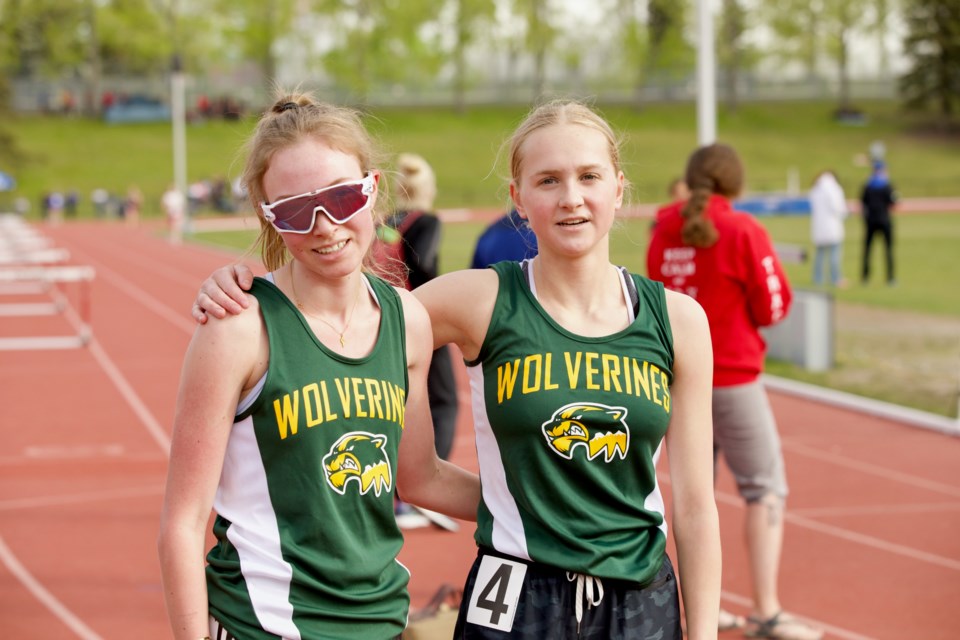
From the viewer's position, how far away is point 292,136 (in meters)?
2.47

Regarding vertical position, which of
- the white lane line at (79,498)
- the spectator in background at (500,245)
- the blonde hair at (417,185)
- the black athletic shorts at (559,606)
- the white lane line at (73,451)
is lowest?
the white lane line at (79,498)

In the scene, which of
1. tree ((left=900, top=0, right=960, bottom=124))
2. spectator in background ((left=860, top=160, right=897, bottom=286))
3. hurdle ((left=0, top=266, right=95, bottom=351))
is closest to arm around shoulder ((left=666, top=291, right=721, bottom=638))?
hurdle ((left=0, top=266, right=95, bottom=351))

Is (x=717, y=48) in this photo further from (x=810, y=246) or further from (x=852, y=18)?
(x=810, y=246)

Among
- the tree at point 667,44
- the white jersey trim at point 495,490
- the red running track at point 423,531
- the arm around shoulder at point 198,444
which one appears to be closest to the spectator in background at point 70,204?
the tree at point 667,44

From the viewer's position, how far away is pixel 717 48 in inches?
2827

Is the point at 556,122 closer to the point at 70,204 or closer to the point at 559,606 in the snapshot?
the point at 559,606

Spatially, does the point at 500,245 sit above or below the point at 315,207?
below

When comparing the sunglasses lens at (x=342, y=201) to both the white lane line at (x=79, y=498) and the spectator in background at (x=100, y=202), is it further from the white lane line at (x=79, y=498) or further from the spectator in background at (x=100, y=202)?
the spectator in background at (x=100, y=202)

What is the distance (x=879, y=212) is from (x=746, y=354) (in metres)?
14.7

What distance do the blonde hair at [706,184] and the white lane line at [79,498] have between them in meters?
4.26

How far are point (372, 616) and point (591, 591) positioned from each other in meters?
0.49

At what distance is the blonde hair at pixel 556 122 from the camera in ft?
9.10

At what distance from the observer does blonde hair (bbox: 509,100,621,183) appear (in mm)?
2773

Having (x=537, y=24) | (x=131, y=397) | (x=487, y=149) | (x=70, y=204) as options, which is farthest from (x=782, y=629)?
(x=537, y=24)
